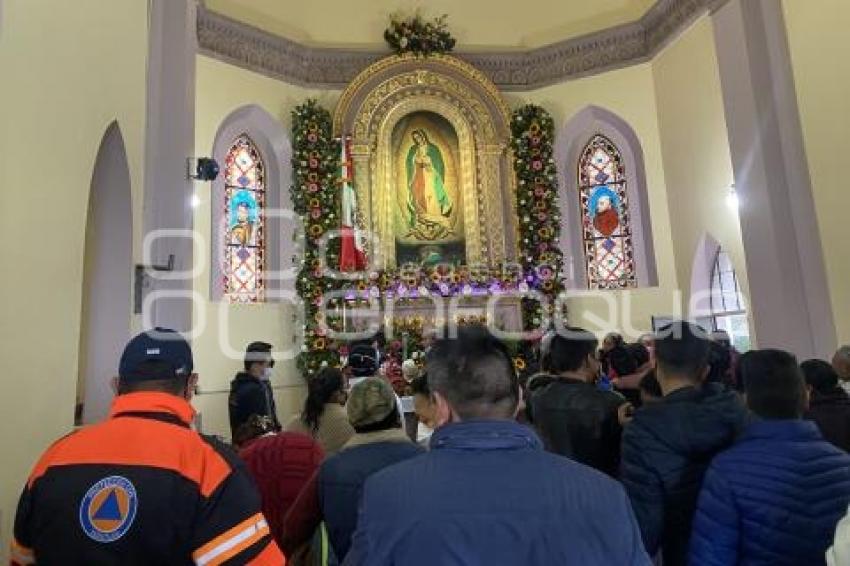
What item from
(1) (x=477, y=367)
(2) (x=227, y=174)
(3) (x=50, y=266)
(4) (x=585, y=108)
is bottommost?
(1) (x=477, y=367)

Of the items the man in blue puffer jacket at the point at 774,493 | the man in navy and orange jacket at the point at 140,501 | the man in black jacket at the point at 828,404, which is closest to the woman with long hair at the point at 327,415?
the man in navy and orange jacket at the point at 140,501

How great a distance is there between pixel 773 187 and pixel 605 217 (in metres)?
4.67

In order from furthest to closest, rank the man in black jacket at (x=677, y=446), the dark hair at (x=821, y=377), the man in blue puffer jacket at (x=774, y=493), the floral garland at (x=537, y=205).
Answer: the floral garland at (x=537, y=205)
the dark hair at (x=821, y=377)
the man in black jacket at (x=677, y=446)
the man in blue puffer jacket at (x=774, y=493)

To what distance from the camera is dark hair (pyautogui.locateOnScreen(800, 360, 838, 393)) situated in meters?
3.23

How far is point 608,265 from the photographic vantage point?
11266 mm

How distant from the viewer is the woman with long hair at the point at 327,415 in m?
3.27

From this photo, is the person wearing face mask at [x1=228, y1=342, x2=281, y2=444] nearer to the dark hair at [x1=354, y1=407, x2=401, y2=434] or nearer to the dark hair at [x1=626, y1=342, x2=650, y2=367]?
the dark hair at [x1=354, y1=407, x2=401, y2=434]

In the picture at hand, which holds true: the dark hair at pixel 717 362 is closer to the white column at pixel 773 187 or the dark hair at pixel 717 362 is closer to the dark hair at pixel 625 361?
the dark hair at pixel 625 361

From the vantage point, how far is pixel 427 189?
11.6m

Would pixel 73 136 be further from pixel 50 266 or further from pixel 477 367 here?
pixel 477 367

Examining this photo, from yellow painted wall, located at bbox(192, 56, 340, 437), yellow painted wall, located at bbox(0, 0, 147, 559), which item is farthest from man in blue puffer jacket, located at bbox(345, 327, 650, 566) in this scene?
yellow painted wall, located at bbox(192, 56, 340, 437)

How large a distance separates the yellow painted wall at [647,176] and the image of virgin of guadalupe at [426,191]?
7.20ft

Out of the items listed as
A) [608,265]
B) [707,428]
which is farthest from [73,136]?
[608,265]

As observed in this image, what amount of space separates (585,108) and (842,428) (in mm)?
9164
